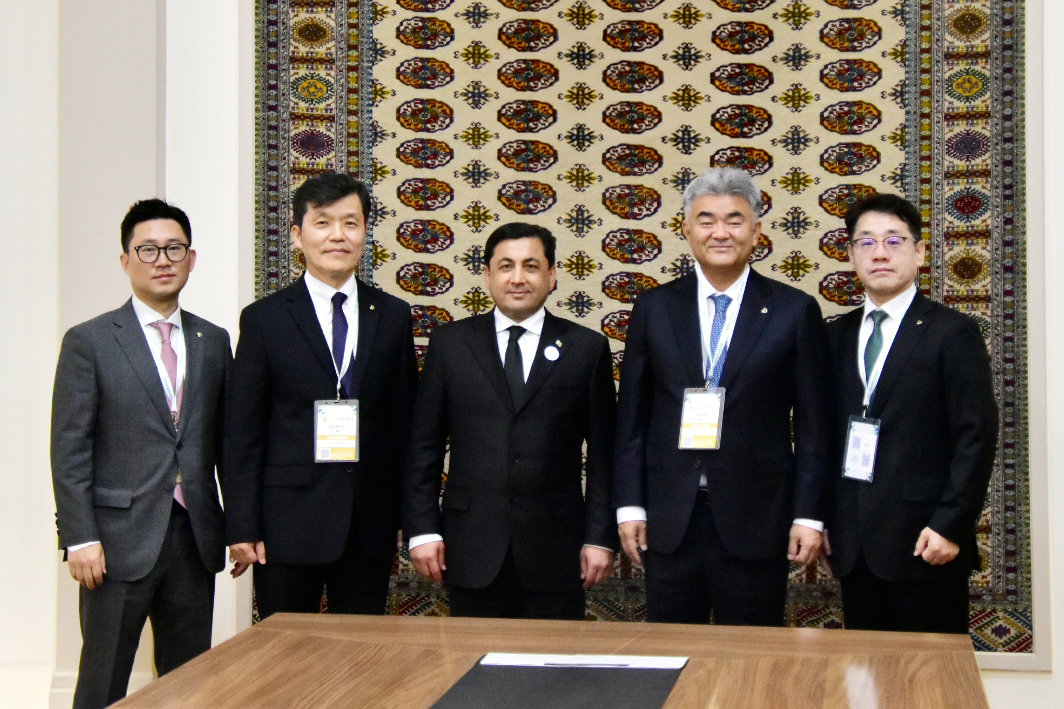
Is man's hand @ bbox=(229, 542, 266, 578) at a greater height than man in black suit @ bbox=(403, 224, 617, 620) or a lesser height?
lesser

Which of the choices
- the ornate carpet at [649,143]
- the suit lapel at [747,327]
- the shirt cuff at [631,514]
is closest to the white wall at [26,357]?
the ornate carpet at [649,143]

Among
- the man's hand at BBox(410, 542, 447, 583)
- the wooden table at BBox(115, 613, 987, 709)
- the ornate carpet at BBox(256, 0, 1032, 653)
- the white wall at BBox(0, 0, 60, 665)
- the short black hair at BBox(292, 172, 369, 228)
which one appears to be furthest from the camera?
the white wall at BBox(0, 0, 60, 665)

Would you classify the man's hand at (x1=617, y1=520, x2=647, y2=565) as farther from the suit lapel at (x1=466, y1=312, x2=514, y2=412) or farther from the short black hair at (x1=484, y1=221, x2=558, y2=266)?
the short black hair at (x1=484, y1=221, x2=558, y2=266)

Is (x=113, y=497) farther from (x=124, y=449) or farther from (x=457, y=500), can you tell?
(x=457, y=500)

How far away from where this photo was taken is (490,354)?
302cm

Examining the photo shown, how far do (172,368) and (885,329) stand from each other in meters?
1.97

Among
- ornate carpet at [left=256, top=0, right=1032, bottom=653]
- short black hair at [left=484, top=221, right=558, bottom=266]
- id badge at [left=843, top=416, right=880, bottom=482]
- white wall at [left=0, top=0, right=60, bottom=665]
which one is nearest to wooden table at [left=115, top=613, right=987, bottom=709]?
id badge at [left=843, top=416, right=880, bottom=482]

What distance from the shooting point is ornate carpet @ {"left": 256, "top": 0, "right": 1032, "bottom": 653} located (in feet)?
12.9

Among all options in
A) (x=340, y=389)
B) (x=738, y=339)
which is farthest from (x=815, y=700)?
(x=340, y=389)

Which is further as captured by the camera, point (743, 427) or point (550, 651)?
point (743, 427)

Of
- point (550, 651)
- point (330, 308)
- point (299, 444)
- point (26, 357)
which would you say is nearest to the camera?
point (550, 651)

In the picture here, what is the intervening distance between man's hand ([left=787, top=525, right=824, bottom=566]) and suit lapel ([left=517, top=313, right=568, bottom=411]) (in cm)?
A: 78

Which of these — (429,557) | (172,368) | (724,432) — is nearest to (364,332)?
(172,368)

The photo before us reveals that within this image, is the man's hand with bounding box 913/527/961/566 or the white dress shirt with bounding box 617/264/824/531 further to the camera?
the white dress shirt with bounding box 617/264/824/531
